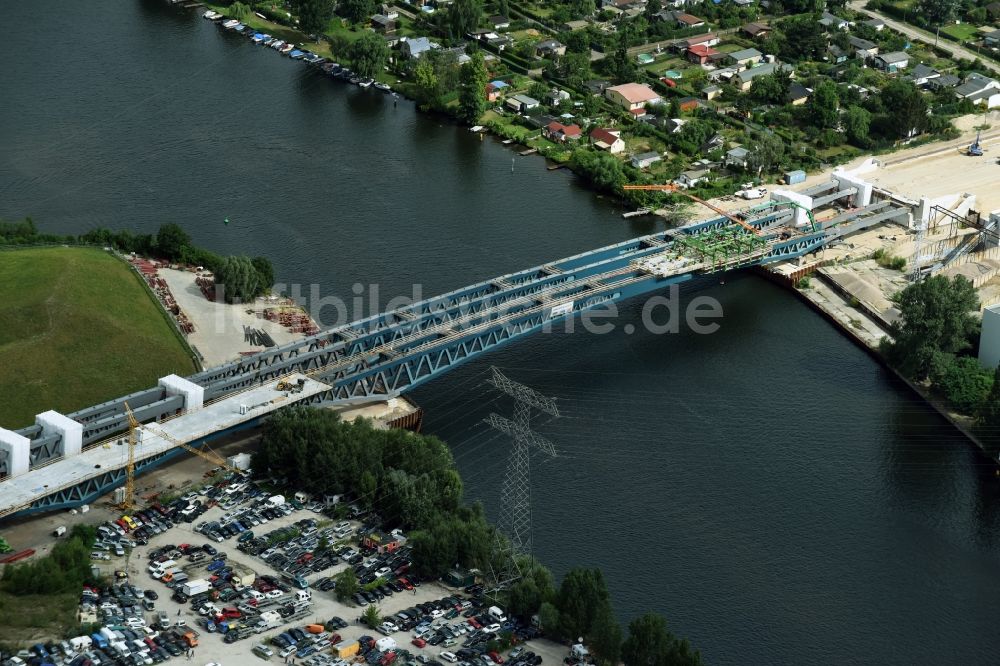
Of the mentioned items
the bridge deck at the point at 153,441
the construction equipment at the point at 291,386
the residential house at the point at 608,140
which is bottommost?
the residential house at the point at 608,140

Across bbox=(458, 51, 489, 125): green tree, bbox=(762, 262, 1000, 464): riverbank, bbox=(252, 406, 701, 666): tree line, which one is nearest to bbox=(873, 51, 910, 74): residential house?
bbox=(458, 51, 489, 125): green tree

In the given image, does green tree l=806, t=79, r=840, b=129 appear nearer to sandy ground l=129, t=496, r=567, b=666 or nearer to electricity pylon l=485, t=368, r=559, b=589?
electricity pylon l=485, t=368, r=559, b=589

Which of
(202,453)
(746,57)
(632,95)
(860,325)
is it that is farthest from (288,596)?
(746,57)

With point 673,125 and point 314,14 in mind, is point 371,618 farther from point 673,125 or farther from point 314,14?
point 314,14

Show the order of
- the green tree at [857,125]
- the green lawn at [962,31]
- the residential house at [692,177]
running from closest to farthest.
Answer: the residential house at [692,177]
the green tree at [857,125]
the green lawn at [962,31]

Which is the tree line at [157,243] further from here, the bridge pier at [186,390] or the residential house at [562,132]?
the residential house at [562,132]

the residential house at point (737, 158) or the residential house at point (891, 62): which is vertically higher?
the residential house at point (891, 62)

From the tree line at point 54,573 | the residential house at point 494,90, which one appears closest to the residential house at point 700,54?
the residential house at point 494,90

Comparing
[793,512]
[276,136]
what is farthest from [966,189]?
[276,136]
